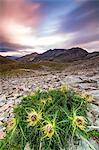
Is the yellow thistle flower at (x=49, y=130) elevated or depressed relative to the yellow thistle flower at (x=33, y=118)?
depressed

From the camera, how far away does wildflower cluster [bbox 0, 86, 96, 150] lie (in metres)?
3.69

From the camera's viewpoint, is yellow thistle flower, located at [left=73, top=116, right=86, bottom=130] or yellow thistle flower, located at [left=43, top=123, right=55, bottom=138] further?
yellow thistle flower, located at [left=73, top=116, right=86, bottom=130]

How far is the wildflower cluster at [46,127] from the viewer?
12.1 feet

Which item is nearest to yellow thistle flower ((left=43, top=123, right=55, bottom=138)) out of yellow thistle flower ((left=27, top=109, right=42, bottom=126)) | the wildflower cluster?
the wildflower cluster

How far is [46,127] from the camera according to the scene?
359 cm

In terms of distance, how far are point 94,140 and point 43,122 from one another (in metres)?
0.82

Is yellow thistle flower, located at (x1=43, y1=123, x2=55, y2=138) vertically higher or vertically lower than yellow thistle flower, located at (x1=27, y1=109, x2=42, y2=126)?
lower

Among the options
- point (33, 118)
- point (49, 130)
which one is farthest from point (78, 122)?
point (33, 118)

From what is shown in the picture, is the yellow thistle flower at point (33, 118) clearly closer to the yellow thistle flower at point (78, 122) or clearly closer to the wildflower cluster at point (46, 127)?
the wildflower cluster at point (46, 127)

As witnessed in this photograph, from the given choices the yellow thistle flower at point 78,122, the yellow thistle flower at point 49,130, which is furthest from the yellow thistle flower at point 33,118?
the yellow thistle flower at point 78,122

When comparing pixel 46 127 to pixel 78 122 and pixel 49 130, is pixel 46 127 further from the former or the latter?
pixel 78 122

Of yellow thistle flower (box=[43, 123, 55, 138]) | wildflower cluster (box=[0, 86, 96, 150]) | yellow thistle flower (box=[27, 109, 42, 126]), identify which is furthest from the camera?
yellow thistle flower (box=[27, 109, 42, 126])

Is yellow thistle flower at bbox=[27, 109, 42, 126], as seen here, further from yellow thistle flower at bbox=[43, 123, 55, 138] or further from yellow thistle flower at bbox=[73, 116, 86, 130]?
yellow thistle flower at bbox=[73, 116, 86, 130]

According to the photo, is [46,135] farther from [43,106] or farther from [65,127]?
[43,106]
